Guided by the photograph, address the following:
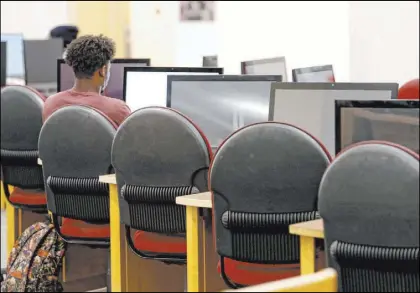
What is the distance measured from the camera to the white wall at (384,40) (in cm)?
649

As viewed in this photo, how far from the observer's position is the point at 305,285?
93 cm

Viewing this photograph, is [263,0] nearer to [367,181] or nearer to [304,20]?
[304,20]

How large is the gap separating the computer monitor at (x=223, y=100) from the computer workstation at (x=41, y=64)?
2.67m

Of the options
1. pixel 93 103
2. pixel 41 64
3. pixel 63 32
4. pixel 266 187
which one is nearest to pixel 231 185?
pixel 266 187

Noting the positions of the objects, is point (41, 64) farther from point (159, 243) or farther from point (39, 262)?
point (159, 243)

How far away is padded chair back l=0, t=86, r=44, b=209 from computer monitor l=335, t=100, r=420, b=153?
186 cm

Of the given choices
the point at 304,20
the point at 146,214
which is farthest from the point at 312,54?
the point at 146,214

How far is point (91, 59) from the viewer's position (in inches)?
157

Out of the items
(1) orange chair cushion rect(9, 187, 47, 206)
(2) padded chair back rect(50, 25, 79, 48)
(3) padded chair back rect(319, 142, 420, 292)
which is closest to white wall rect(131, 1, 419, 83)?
(2) padded chair back rect(50, 25, 79, 48)

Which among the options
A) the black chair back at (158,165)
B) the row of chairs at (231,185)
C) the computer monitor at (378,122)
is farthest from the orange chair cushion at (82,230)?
the computer monitor at (378,122)

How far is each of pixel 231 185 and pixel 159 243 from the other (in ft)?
2.15

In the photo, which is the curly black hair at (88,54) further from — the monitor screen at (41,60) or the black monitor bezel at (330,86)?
the monitor screen at (41,60)

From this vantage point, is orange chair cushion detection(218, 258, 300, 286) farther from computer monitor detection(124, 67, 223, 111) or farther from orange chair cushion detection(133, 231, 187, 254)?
computer monitor detection(124, 67, 223, 111)

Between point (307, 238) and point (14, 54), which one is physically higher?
point (14, 54)
